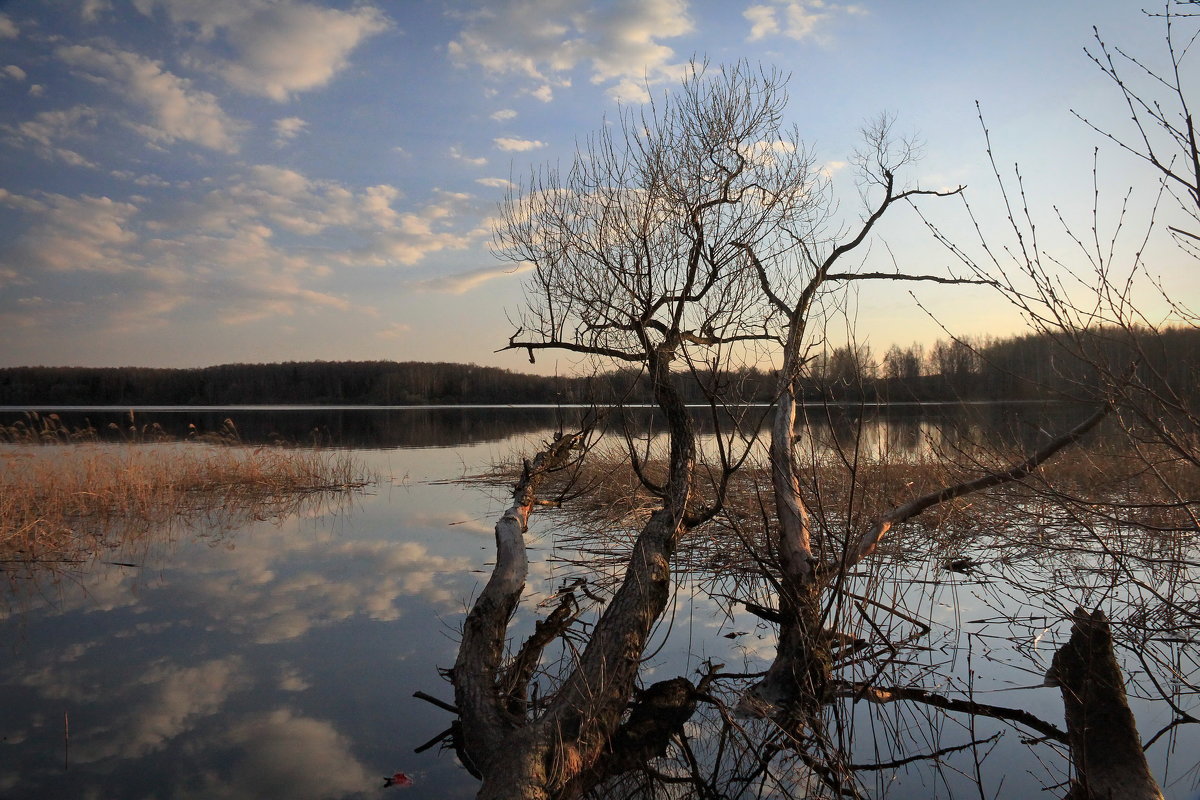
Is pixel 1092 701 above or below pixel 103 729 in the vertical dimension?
above

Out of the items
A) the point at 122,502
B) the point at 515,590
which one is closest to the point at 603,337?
the point at 515,590

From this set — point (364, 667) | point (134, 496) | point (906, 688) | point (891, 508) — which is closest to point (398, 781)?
point (364, 667)

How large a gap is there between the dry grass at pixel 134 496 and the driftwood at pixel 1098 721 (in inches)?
338

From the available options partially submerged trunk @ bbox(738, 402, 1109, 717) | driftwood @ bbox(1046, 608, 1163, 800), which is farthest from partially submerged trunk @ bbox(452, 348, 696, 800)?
driftwood @ bbox(1046, 608, 1163, 800)

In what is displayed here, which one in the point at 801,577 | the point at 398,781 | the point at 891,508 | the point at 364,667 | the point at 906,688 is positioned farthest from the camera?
the point at 891,508

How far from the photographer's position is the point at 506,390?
63.6m

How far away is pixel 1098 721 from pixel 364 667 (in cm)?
404

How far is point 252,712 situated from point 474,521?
611 cm

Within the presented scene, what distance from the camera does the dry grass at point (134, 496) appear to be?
802 cm

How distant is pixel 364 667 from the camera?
466 cm

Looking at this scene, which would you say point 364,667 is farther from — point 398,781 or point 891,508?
point 891,508

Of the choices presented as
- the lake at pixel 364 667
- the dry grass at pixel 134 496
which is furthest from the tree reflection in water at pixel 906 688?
the dry grass at pixel 134 496

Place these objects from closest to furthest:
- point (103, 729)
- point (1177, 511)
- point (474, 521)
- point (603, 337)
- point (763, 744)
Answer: point (763, 744)
point (103, 729)
point (1177, 511)
point (603, 337)
point (474, 521)

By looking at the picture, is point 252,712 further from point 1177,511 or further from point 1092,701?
point 1177,511
